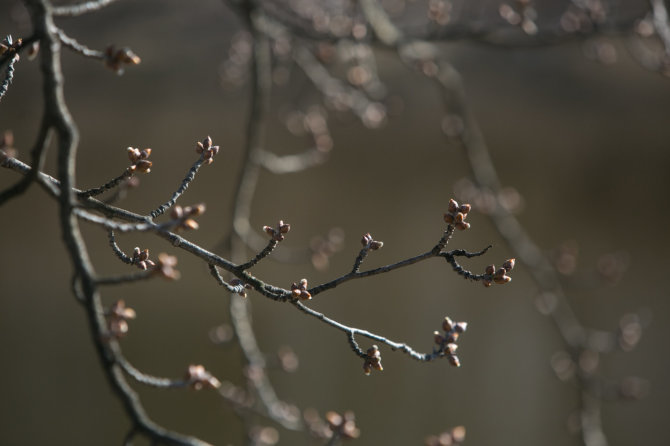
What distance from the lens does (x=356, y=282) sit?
11.0ft

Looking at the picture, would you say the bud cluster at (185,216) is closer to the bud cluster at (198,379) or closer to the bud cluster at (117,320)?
the bud cluster at (117,320)

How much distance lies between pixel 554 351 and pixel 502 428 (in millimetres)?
424

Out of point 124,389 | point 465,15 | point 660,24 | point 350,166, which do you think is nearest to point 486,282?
point 124,389

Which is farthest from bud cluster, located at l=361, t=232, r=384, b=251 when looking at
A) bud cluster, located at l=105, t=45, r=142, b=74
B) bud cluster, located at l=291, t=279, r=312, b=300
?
bud cluster, located at l=105, t=45, r=142, b=74

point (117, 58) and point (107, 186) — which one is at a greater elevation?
point (117, 58)

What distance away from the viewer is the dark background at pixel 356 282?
3.21m

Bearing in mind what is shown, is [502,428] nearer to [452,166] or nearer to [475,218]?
[475,218]

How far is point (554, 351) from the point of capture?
336cm

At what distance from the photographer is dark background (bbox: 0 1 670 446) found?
3.21 metres

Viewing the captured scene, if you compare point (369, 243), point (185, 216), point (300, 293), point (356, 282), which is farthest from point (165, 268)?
point (356, 282)

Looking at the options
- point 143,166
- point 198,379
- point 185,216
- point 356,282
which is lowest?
point 198,379

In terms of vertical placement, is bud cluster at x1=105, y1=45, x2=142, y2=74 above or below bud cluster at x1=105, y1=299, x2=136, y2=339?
above

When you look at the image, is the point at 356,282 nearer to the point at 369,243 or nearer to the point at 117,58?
the point at 369,243

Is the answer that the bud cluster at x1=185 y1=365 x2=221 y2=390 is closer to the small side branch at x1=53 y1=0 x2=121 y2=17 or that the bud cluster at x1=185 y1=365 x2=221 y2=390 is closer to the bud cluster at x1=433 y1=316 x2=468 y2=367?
the bud cluster at x1=433 y1=316 x2=468 y2=367
